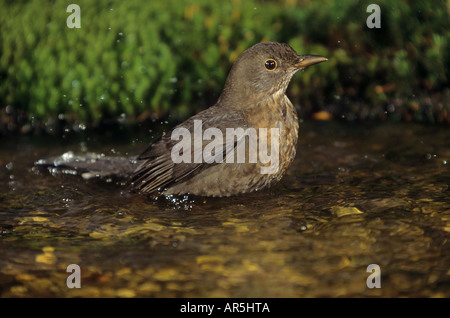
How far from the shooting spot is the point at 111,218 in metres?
5.34

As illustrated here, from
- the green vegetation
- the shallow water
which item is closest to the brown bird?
the shallow water

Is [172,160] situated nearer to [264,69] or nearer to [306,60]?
[264,69]

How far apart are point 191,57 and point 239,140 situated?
139 inches

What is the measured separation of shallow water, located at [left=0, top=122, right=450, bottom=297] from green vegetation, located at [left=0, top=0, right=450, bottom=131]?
1.58 m

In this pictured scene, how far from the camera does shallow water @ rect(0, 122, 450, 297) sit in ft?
13.3

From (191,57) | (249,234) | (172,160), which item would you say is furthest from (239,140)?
(191,57)

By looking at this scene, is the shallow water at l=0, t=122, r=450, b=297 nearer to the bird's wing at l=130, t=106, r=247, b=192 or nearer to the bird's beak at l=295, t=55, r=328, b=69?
the bird's wing at l=130, t=106, r=247, b=192

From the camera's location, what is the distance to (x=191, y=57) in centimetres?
881

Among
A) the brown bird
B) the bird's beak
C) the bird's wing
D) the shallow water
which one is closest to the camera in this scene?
the shallow water

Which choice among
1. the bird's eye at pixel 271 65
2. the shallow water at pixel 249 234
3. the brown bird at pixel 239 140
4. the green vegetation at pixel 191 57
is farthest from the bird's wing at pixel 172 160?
the green vegetation at pixel 191 57

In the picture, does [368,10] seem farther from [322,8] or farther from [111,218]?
[111,218]

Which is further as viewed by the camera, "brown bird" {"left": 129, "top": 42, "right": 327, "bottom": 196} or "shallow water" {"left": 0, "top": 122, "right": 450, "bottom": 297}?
"brown bird" {"left": 129, "top": 42, "right": 327, "bottom": 196}
